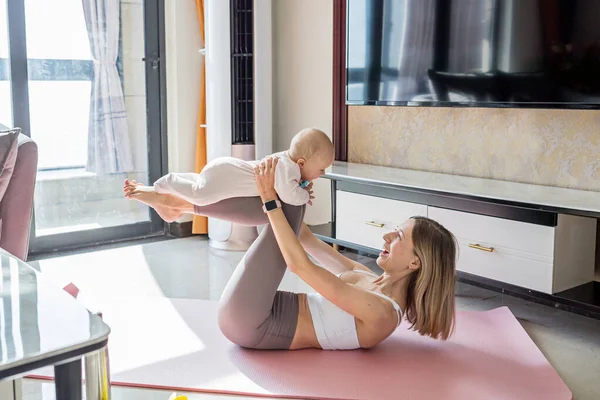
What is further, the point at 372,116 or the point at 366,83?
the point at 372,116

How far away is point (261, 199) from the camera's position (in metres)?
2.44

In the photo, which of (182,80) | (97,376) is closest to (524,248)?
(97,376)

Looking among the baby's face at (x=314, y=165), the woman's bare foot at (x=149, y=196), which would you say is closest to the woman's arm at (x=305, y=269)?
the baby's face at (x=314, y=165)

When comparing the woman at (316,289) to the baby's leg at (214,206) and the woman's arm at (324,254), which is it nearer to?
the baby's leg at (214,206)

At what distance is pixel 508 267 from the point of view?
10.0ft

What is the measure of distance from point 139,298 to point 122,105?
1741mm

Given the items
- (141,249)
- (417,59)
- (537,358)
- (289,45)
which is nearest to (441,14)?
(417,59)

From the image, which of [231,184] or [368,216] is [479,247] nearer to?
[368,216]

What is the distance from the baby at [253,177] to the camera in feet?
7.86

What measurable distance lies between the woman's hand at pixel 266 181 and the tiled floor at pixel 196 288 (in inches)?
25.5

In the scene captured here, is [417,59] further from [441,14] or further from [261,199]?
[261,199]

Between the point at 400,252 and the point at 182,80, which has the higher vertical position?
the point at 182,80

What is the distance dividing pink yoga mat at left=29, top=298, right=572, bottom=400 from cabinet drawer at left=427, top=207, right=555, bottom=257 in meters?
0.34

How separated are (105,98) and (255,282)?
2543 mm
